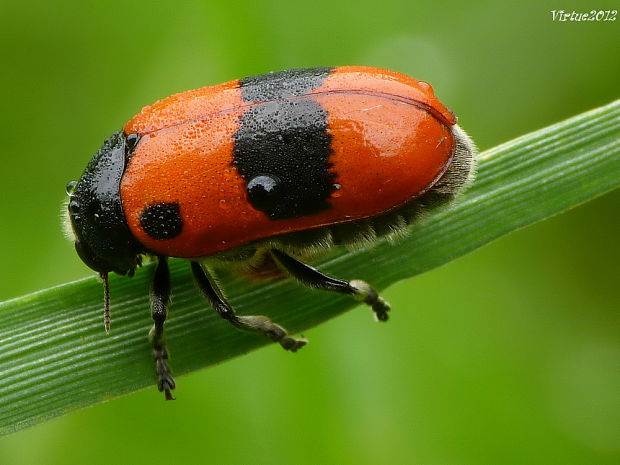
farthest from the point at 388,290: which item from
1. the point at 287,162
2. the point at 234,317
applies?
the point at 287,162

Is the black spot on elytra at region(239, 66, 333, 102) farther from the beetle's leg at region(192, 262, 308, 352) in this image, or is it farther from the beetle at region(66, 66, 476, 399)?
the beetle's leg at region(192, 262, 308, 352)

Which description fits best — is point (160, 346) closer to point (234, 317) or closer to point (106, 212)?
point (234, 317)

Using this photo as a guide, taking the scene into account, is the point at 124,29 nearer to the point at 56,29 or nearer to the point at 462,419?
the point at 56,29

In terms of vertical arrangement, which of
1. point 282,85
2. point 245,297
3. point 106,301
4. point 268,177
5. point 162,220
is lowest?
point 245,297

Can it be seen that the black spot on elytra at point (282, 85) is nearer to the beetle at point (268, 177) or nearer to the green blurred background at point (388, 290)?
the beetle at point (268, 177)

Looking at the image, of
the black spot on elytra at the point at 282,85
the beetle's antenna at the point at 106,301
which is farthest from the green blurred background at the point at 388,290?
the black spot on elytra at the point at 282,85

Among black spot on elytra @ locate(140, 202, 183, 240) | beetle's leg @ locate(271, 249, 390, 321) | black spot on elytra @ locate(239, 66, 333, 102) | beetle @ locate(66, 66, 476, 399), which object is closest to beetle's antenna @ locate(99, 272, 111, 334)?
beetle @ locate(66, 66, 476, 399)
